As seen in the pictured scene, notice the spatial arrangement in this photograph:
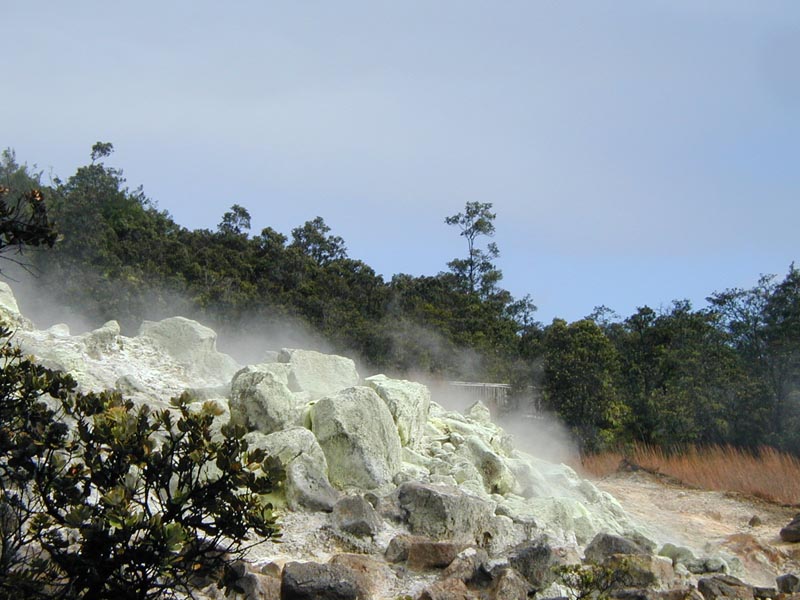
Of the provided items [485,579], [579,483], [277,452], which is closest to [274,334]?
[579,483]

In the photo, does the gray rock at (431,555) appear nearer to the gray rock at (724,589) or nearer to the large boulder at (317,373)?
the gray rock at (724,589)

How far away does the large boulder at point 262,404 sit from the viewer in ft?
30.1

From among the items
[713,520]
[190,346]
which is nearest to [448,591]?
[190,346]

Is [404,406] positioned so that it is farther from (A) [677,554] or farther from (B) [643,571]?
(B) [643,571]

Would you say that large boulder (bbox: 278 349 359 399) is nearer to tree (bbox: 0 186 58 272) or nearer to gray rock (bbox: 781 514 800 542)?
gray rock (bbox: 781 514 800 542)

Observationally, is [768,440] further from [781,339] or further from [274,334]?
[274,334]

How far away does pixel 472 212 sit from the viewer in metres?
31.2

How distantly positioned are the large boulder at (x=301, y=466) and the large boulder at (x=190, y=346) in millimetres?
3105

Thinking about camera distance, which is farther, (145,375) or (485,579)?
(145,375)

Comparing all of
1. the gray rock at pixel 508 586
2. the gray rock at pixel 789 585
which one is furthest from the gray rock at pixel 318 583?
the gray rock at pixel 789 585

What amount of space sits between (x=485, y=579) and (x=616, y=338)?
17.5m

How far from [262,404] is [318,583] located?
3618 millimetres

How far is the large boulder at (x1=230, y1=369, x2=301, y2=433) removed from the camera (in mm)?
9176

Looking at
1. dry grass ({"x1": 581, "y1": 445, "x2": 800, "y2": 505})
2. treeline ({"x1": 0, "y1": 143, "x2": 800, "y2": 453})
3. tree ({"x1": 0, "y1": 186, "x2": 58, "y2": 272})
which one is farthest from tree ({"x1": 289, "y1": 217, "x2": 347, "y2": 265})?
tree ({"x1": 0, "y1": 186, "x2": 58, "y2": 272})
